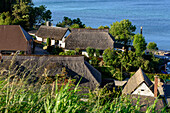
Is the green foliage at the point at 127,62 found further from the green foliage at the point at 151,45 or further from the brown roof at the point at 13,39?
the green foliage at the point at 151,45

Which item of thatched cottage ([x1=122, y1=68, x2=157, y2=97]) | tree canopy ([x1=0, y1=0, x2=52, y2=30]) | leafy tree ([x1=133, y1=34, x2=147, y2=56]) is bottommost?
thatched cottage ([x1=122, y1=68, x2=157, y2=97])

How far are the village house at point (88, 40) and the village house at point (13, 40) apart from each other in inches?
241

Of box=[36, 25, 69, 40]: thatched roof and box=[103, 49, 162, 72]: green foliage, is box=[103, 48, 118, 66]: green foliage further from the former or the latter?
box=[36, 25, 69, 40]: thatched roof

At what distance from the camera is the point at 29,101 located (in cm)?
461

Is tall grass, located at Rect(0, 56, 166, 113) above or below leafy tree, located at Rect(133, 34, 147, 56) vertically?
below

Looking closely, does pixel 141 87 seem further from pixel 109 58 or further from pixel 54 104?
pixel 54 104

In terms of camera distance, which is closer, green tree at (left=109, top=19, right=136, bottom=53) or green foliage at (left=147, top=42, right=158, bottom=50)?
green tree at (left=109, top=19, right=136, bottom=53)

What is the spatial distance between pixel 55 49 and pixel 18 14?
1919cm

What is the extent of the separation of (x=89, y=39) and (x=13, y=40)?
32.5ft

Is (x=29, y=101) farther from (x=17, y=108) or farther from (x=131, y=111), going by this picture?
(x=131, y=111)

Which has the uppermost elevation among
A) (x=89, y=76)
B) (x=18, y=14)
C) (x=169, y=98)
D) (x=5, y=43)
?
(x=18, y=14)

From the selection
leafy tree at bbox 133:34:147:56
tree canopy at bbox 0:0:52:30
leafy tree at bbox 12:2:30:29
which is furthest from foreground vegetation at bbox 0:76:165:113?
leafy tree at bbox 12:2:30:29

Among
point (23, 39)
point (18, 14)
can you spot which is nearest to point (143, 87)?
point (23, 39)

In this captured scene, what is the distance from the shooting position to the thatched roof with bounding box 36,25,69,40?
122 ft
